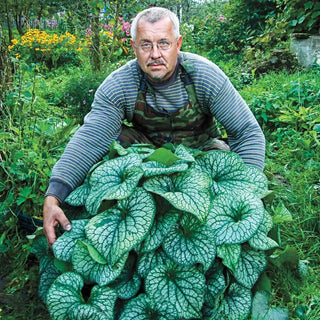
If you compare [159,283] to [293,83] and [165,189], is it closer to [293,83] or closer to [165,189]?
[165,189]

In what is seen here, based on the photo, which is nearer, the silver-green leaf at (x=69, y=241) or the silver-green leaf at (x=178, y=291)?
the silver-green leaf at (x=178, y=291)

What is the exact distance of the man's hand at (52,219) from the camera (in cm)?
178

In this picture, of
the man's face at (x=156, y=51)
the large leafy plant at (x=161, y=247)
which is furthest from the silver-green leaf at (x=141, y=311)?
the man's face at (x=156, y=51)

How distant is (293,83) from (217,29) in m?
4.01

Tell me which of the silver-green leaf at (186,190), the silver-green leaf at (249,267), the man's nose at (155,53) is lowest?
the silver-green leaf at (249,267)

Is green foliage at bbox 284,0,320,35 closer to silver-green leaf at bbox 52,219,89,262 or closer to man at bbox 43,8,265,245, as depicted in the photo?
man at bbox 43,8,265,245

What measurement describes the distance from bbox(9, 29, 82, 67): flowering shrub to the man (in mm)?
5393

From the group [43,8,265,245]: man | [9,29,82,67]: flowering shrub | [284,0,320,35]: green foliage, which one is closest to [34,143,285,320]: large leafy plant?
[43,8,265,245]: man

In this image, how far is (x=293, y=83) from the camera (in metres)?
3.79

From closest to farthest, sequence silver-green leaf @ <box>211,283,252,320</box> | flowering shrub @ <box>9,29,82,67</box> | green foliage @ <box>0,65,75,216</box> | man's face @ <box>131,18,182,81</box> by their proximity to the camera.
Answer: silver-green leaf @ <box>211,283,252,320</box>
man's face @ <box>131,18,182,81</box>
green foliage @ <box>0,65,75,216</box>
flowering shrub @ <box>9,29,82,67</box>

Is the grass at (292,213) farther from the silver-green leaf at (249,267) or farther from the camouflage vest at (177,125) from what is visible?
the camouflage vest at (177,125)

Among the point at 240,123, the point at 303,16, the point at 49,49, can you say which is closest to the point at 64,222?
the point at 240,123

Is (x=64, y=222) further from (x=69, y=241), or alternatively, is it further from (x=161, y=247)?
(x=161, y=247)

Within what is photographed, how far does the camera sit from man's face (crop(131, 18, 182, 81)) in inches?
79.8
